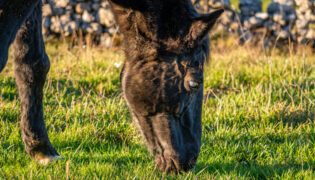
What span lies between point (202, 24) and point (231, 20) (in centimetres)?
791

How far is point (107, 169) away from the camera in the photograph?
2.50m

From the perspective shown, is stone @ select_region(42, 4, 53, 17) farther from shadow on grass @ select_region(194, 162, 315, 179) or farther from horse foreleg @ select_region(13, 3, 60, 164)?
shadow on grass @ select_region(194, 162, 315, 179)

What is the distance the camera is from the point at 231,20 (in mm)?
9398

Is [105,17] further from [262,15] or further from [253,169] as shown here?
[253,169]

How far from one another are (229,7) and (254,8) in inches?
38.7

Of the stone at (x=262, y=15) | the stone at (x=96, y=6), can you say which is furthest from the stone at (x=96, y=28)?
the stone at (x=262, y=15)

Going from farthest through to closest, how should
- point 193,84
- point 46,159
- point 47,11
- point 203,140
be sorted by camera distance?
point 47,11 < point 203,140 < point 46,159 < point 193,84

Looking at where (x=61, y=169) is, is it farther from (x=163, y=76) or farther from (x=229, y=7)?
(x=229, y=7)

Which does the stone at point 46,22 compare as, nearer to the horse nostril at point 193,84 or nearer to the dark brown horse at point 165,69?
A: the dark brown horse at point 165,69

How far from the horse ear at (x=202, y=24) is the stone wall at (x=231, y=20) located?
24.8 feet

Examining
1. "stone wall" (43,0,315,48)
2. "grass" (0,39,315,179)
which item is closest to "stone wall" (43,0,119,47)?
"stone wall" (43,0,315,48)

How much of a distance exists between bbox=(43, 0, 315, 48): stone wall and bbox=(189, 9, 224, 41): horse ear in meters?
7.55

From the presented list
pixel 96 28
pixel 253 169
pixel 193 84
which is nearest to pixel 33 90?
pixel 193 84

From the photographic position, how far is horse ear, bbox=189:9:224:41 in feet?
5.85
